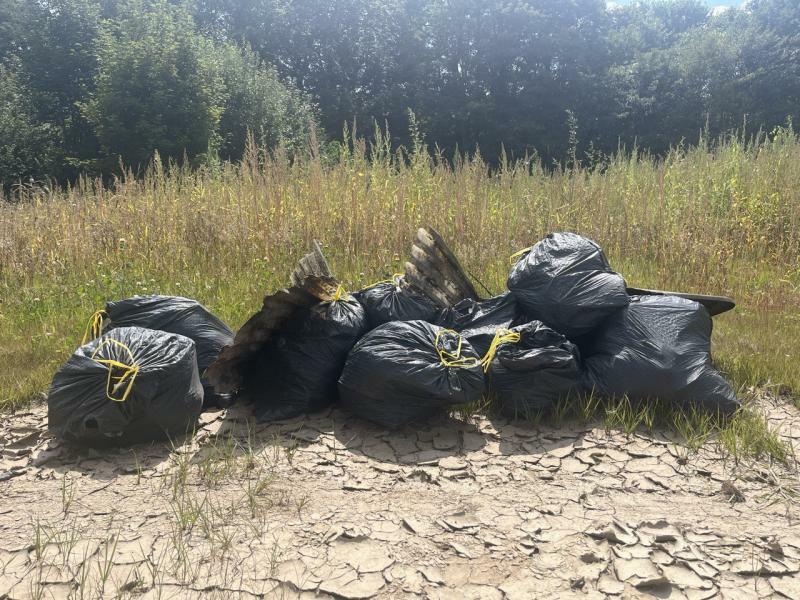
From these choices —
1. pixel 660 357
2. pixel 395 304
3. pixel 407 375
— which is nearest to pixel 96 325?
pixel 395 304

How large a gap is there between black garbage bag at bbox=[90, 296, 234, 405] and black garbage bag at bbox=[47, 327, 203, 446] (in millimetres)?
449

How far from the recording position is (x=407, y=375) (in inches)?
129

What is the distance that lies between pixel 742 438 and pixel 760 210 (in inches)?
191

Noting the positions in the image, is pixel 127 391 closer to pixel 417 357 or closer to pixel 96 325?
pixel 96 325

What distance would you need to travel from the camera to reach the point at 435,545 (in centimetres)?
246

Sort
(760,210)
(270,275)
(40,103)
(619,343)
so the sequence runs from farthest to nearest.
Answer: (40,103) < (760,210) < (270,275) < (619,343)

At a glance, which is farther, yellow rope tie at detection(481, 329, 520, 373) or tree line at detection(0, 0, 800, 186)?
tree line at detection(0, 0, 800, 186)

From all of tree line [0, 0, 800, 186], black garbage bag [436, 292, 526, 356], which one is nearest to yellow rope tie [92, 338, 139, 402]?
black garbage bag [436, 292, 526, 356]

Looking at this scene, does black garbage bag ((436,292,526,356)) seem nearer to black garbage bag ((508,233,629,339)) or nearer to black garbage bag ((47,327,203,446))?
black garbage bag ((508,233,629,339))

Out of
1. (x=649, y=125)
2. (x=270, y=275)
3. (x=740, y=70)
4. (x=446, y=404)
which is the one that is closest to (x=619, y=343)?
(x=446, y=404)

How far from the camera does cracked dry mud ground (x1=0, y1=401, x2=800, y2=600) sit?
2.25m

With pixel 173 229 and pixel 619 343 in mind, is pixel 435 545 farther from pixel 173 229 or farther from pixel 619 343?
pixel 173 229

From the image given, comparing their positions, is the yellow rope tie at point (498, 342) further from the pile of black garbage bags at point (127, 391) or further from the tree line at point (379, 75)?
the tree line at point (379, 75)

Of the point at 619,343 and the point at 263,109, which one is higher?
the point at 263,109
